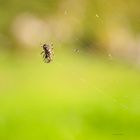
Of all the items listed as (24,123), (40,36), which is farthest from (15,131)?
(40,36)

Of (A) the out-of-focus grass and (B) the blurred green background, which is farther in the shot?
(B) the blurred green background

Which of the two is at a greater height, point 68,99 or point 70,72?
point 70,72

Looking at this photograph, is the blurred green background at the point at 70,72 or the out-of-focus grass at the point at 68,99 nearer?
the out-of-focus grass at the point at 68,99

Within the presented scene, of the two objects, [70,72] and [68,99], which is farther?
[70,72]

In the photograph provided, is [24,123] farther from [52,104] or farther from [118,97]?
[118,97]
